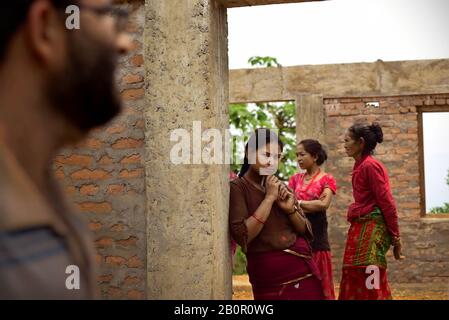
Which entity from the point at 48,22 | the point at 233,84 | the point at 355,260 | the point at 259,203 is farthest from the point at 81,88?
the point at 233,84

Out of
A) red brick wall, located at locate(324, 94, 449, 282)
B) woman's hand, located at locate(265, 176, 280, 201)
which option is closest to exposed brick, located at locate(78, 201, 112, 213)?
woman's hand, located at locate(265, 176, 280, 201)

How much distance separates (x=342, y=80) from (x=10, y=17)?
876 cm

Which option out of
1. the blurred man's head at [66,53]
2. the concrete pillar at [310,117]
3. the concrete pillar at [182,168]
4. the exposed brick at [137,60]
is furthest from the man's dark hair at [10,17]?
the concrete pillar at [310,117]

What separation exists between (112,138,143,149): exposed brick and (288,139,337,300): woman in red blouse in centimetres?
209

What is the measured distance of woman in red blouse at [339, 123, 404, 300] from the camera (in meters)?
4.95

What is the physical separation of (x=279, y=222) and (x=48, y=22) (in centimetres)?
302

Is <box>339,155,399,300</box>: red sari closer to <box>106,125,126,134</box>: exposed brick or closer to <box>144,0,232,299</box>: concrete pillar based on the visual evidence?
<box>144,0,232,299</box>: concrete pillar

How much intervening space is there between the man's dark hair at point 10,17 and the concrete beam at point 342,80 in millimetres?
8598

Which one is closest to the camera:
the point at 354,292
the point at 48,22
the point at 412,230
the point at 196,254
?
the point at 48,22

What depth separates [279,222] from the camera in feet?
12.9

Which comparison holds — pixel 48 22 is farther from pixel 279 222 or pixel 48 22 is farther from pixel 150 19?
pixel 279 222

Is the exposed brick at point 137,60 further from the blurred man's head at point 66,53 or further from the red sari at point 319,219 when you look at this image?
the blurred man's head at point 66,53

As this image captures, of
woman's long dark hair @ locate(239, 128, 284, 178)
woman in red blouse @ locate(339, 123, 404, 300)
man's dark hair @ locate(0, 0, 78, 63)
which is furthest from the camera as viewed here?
woman in red blouse @ locate(339, 123, 404, 300)

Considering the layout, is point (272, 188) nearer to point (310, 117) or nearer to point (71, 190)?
point (71, 190)
